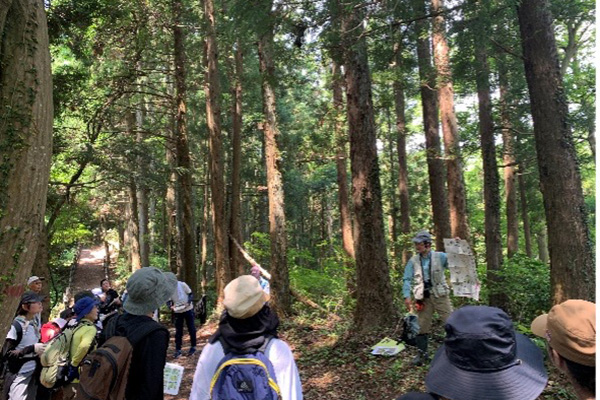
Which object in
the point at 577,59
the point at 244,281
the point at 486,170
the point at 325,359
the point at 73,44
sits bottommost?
the point at 325,359

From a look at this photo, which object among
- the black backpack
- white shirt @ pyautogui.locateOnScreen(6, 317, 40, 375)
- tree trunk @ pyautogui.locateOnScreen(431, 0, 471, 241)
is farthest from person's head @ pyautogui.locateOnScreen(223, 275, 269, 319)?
tree trunk @ pyautogui.locateOnScreen(431, 0, 471, 241)

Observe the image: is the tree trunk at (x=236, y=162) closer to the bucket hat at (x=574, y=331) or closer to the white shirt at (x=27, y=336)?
the white shirt at (x=27, y=336)

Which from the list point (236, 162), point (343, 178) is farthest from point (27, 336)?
point (343, 178)

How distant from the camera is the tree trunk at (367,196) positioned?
7.55 metres

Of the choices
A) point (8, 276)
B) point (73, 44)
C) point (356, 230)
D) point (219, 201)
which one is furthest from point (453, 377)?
point (219, 201)

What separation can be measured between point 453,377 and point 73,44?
10.3 m

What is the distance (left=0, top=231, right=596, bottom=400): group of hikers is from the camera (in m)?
1.59

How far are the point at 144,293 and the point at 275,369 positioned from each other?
1197 millimetres

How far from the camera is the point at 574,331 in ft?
5.24

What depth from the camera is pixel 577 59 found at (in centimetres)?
1659

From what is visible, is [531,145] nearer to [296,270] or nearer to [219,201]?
[296,270]

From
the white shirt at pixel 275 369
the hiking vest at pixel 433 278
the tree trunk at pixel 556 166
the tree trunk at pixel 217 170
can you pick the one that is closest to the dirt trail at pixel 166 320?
the tree trunk at pixel 217 170

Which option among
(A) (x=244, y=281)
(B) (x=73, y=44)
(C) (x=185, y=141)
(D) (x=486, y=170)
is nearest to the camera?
(A) (x=244, y=281)

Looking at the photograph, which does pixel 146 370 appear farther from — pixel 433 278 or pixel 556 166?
pixel 556 166
